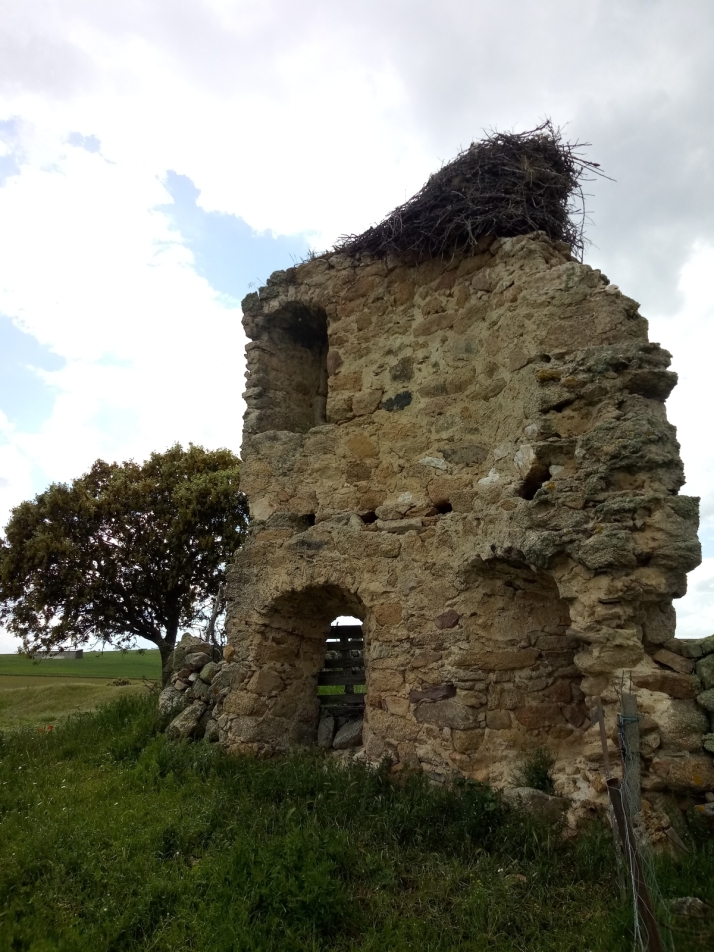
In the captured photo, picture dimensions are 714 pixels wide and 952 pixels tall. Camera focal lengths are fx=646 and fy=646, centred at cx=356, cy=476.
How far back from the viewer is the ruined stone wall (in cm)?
403

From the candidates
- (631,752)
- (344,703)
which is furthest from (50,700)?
(631,752)

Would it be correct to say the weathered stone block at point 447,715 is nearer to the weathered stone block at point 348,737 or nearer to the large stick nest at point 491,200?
the weathered stone block at point 348,737

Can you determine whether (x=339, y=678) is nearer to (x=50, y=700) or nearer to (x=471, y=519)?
(x=471, y=519)

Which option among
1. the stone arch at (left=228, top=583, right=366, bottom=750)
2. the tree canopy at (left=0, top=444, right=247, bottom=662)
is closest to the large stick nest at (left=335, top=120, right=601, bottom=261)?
the stone arch at (left=228, top=583, right=366, bottom=750)

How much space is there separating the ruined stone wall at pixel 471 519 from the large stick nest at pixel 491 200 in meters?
0.23

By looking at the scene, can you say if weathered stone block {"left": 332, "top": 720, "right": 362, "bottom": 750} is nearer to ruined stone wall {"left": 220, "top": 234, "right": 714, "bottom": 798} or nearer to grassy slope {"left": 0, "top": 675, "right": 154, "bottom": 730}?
ruined stone wall {"left": 220, "top": 234, "right": 714, "bottom": 798}

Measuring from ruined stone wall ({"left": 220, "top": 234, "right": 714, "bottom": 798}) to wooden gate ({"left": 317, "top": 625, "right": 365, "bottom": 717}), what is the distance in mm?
237

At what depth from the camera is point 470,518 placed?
4.96m

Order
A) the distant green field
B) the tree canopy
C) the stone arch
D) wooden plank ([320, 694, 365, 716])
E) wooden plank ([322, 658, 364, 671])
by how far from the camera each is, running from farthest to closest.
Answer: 1. the distant green field
2. the tree canopy
3. wooden plank ([322, 658, 364, 671])
4. wooden plank ([320, 694, 365, 716])
5. the stone arch

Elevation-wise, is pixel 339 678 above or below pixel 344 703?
above

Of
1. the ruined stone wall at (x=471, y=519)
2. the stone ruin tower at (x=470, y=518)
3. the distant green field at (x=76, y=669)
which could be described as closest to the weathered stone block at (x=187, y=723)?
the ruined stone wall at (x=471, y=519)

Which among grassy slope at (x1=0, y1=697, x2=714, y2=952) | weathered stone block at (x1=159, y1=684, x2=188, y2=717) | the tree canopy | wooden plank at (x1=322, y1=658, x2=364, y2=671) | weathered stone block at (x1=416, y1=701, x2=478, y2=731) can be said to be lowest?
grassy slope at (x1=0, y1=697, x2=714, y2=952)

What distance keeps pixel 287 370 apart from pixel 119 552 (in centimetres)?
657

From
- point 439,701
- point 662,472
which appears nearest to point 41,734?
point 439,701
